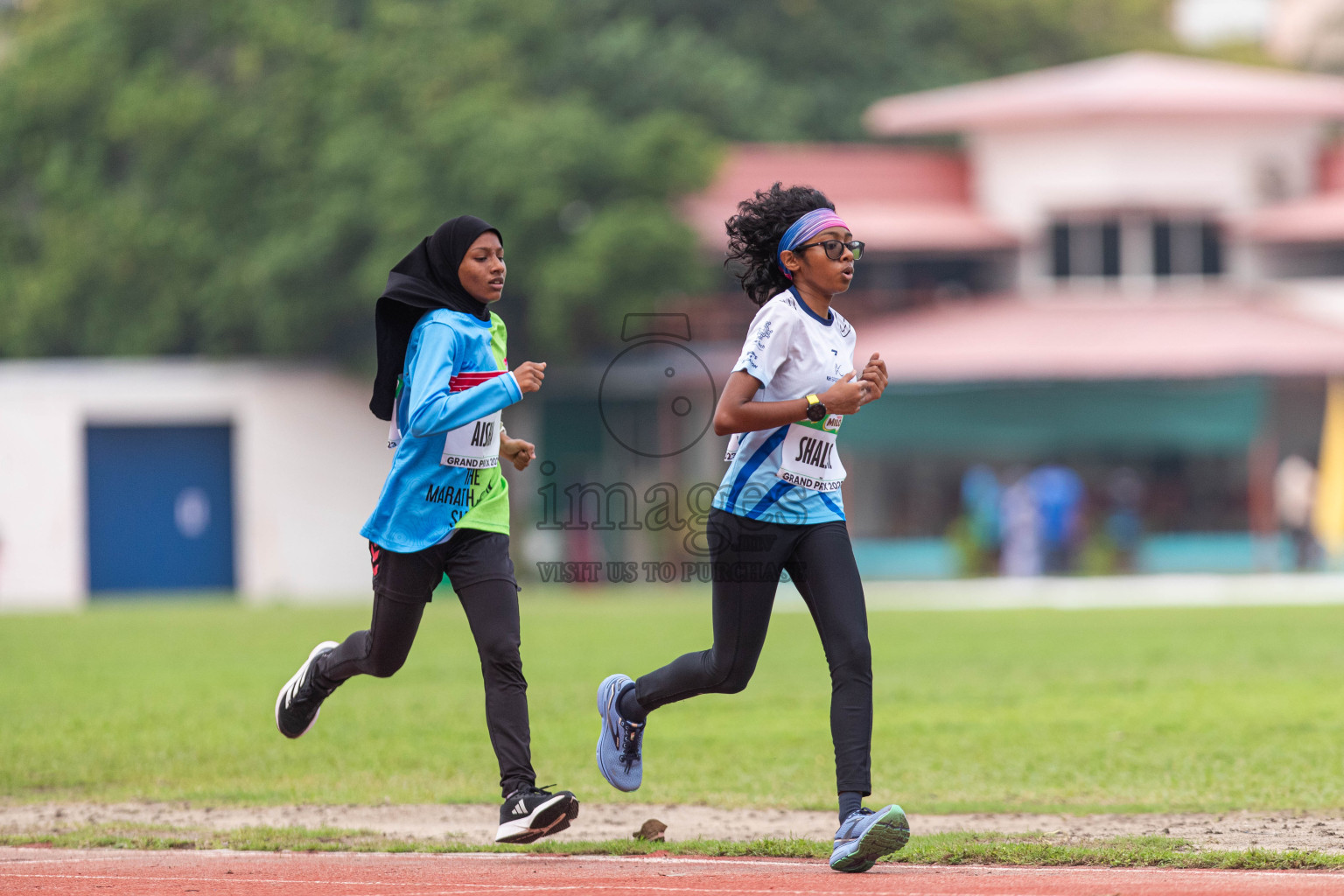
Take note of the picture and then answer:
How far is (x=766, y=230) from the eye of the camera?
7254mm

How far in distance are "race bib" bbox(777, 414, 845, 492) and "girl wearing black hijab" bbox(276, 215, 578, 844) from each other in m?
0.87

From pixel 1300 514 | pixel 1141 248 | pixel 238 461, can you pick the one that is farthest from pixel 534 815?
pixel 1141 248

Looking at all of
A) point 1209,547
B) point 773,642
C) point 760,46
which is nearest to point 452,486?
point 773,642

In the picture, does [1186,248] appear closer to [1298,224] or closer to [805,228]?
[1298,224]

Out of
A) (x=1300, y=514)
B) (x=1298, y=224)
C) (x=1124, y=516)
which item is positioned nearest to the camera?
(x=1300, y=514)

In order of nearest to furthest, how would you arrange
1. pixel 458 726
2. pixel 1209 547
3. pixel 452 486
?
1. pixel 452 486
2. pixel 458 726
3. pixel 1209 547

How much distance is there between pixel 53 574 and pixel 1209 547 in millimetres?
20251

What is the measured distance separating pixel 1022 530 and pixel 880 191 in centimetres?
1105

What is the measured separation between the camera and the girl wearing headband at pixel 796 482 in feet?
22.1

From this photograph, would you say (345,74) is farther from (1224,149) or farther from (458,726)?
(458,726)

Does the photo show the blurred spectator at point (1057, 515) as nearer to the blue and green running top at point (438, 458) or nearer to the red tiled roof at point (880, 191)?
the red tiled roof at point (880, 191)

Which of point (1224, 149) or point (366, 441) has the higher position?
point (1224, 149)

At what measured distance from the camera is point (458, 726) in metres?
11.8

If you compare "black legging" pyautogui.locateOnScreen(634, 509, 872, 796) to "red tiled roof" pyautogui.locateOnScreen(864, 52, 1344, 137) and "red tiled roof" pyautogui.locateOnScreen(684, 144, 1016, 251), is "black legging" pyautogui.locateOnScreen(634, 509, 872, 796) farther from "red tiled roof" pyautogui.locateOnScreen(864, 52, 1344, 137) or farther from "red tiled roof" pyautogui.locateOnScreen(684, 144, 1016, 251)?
"red tiled roof" pyautogui.locateOnScreen(864, 52, 1344, 137)
